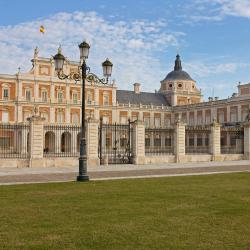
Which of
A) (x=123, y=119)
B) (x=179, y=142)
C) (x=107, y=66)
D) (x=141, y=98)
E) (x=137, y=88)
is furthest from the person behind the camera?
(x=137, y=88)

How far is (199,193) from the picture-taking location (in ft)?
32.6

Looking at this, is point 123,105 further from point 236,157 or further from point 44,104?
point 236,157

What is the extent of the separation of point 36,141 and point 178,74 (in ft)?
187

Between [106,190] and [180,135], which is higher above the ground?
[180,135]

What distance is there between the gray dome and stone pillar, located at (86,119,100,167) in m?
53.8

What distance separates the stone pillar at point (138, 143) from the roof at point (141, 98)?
42.6 meters

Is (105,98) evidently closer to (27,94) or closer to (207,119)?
(27,94)

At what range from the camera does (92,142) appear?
2244 cm

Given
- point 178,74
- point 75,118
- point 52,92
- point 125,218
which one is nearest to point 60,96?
point 52,92

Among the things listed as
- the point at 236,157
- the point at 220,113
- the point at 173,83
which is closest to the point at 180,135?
the point at 236,157

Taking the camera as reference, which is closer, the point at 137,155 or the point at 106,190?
the point at 106,190

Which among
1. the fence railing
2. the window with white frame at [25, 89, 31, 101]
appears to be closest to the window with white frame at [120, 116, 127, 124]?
the window with white frame at [25, 89, 31, 101]

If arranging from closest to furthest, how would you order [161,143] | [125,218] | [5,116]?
[125,218]
[161,143]
[5,116]

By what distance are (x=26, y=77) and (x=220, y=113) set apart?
30208mm
